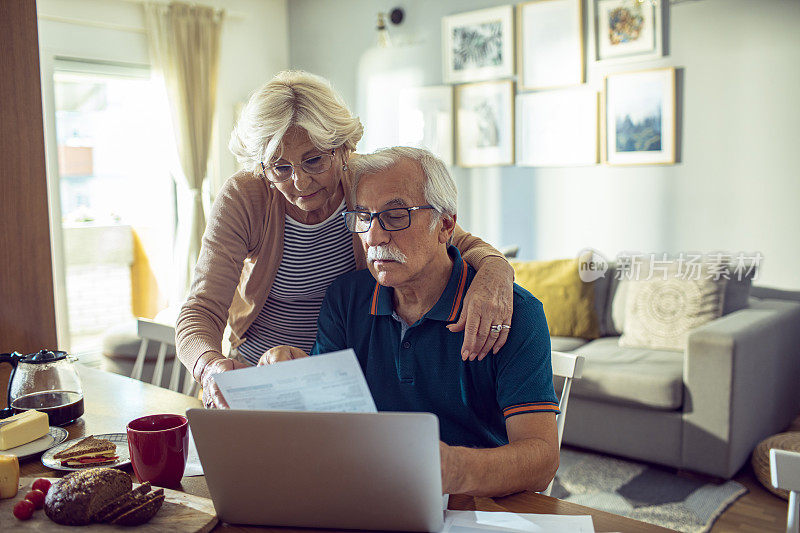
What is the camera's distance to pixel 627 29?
12.6ft

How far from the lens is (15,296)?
1834 millimetres

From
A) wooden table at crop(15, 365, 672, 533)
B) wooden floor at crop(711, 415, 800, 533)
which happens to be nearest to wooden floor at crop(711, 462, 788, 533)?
wooden floor at crop(711, 415, 800, 533)

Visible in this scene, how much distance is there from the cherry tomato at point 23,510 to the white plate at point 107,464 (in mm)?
184

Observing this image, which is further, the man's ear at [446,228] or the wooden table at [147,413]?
the man's ear at [446,228]

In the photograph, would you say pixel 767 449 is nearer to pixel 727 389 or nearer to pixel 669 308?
pixel 727 389

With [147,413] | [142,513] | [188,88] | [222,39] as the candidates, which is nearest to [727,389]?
[147,413]

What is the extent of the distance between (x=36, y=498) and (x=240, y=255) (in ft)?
2.42

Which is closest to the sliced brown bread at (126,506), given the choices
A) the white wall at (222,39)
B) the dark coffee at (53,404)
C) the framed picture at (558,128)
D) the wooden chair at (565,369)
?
the dark coffee at (53,404)

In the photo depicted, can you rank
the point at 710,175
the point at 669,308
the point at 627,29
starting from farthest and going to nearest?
the point at 627,29 → the point at 710,175 → the point at 669,308

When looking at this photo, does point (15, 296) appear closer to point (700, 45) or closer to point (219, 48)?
point (700, 45)

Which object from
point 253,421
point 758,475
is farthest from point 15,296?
point 758,475

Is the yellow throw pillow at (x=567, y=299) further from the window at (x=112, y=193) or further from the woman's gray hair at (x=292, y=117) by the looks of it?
the window at (x=112, y=193)

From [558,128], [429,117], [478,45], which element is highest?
[478,45]

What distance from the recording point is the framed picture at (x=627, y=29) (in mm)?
3754
